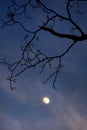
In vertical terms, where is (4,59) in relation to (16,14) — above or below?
below

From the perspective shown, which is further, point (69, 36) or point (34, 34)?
point (34, 34)

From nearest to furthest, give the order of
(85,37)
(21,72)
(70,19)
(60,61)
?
(85,37), (70,19), (21,72), (60,61)

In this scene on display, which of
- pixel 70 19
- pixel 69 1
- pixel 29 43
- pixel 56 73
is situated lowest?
pixel 56 73

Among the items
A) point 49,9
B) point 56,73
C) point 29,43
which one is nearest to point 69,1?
point 49,9

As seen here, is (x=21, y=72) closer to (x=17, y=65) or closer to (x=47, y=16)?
(x=17, y=65)

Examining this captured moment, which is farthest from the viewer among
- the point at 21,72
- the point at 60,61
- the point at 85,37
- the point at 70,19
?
the point at 60,61

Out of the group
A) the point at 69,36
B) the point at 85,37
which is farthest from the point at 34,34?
the point at 85,37

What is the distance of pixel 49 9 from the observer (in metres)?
6.51

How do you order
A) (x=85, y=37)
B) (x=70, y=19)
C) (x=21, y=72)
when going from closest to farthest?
(x=85, y=37)
(x=70, y=19)
(x=21, y=72)

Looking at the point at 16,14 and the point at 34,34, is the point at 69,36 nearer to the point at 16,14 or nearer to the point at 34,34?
the point at 34,34

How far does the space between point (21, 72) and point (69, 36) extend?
5.32 ft

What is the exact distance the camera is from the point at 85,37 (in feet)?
18.3

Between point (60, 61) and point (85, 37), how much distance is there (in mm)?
1461

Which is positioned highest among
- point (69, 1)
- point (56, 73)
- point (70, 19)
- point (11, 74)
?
point (69, 1)
